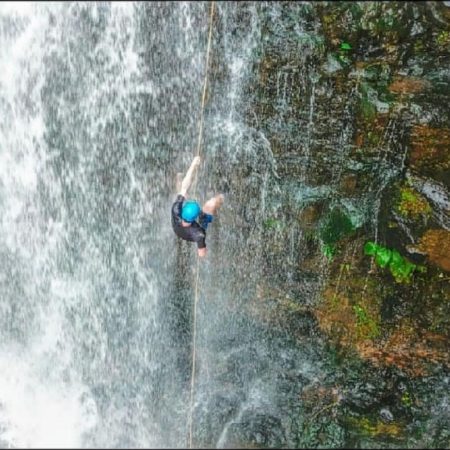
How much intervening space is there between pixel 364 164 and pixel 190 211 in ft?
7.66

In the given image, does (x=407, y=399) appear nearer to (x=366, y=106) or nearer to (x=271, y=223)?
(x=271, y=223)

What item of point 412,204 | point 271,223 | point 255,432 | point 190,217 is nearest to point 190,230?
point 190,217

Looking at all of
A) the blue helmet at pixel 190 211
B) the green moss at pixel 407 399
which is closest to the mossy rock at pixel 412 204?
the blue helmet at pixel 190 211

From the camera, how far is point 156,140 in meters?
6.80

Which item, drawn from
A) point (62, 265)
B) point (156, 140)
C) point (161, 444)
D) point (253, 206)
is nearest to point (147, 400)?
point (161, 444)

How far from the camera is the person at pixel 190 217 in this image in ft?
19.4

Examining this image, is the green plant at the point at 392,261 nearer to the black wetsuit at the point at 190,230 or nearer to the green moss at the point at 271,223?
the green moss at the point at 271,223

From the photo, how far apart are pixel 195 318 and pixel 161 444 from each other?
191 cm

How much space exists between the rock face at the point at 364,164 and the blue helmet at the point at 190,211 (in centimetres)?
149

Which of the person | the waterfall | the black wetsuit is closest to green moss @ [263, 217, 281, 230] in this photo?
the waterfall

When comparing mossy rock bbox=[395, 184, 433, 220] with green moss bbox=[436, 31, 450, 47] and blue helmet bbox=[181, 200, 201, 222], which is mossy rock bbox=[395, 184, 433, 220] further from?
blue helmet bbox=[181, 200, 201, 222]

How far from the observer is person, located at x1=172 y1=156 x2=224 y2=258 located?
232 inches

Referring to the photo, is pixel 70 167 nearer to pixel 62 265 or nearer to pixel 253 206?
pixel 62 265

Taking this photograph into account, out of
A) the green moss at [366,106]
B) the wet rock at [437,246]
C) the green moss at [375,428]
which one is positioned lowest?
the green moss at [375,428]
